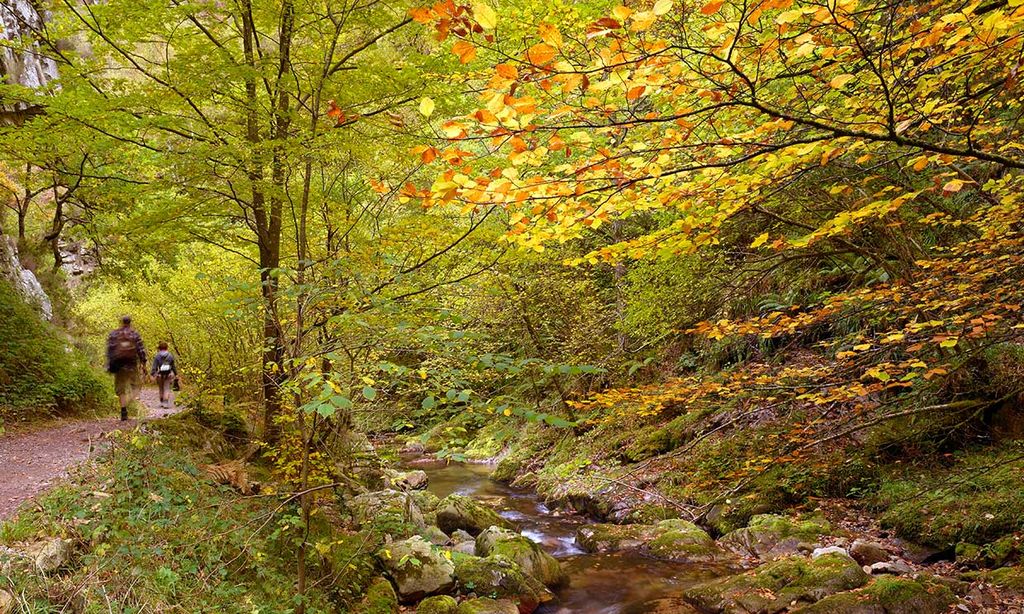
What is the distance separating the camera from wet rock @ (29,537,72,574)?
148 inches

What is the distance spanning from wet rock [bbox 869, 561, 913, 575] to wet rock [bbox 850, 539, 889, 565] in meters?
0.18

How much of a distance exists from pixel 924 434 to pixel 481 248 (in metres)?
6.43

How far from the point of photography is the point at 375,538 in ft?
21.1

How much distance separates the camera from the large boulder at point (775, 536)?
7.24 metres

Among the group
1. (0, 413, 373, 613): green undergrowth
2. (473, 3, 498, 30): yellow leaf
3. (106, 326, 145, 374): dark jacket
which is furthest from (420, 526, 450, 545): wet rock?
(473, 3, 498, 30): yellow leaf

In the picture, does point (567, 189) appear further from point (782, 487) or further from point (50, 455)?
point (782, 487)

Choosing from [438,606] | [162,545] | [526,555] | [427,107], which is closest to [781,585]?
[526,555]

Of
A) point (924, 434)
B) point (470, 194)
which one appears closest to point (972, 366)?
point (924, 434)

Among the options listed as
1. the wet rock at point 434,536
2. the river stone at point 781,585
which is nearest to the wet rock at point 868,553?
the river stone at point 781,585

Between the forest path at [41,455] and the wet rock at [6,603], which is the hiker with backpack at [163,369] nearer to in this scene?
the forest path at [41,455]

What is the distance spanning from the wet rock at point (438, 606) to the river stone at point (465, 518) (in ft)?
9.98

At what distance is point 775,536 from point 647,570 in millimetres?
1715

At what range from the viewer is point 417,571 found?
675 cm

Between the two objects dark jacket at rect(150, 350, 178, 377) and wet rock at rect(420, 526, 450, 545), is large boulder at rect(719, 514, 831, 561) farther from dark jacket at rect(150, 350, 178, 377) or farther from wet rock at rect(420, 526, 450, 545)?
dark jacket at rect(150, 350, 178, 377)
